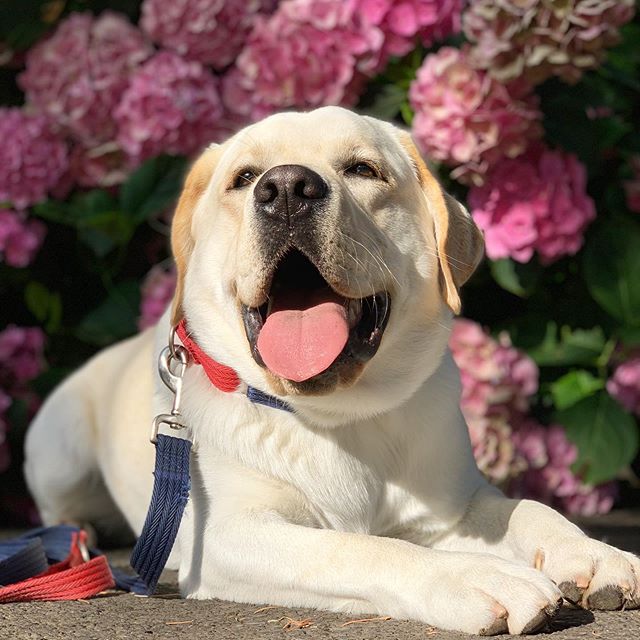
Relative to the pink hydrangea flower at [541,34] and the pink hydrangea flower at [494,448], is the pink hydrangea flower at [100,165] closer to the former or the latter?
the pink hydrangea flower at [541,34]

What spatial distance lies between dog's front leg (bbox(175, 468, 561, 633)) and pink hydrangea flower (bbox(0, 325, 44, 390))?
87.1 inches

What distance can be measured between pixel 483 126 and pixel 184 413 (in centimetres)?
181

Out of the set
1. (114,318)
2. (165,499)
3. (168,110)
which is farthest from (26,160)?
(165,499)

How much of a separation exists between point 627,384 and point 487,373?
0.62 m

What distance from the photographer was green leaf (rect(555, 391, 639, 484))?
4.44 metres

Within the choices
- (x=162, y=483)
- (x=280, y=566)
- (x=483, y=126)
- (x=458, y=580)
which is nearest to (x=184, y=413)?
(x=162, y=483)

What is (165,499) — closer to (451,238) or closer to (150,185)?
(451,238)

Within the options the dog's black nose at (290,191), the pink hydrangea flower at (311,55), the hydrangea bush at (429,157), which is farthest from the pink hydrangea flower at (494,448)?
the dog's black nose at (290,191)

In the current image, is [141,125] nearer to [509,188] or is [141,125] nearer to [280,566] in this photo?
[509,188]

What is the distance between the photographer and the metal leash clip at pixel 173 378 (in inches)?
121

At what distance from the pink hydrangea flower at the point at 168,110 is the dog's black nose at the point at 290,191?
89.8 inches

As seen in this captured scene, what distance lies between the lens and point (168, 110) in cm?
492

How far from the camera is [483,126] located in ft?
14.1

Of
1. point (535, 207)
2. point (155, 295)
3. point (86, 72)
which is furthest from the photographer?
point (86, 72)
